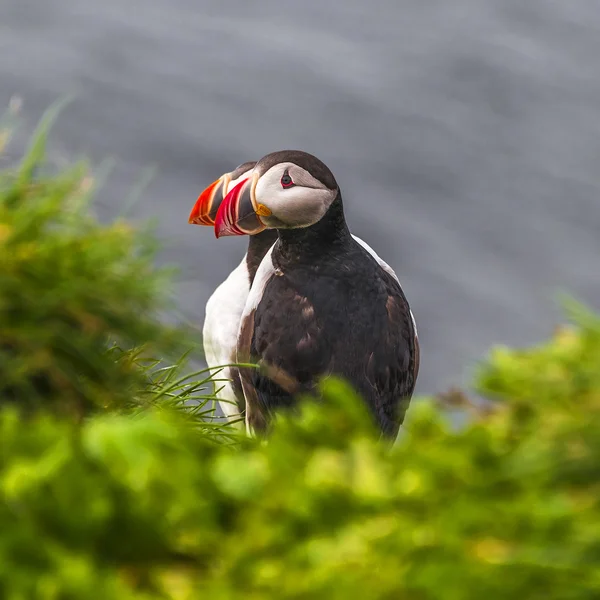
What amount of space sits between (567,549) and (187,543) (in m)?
0.69

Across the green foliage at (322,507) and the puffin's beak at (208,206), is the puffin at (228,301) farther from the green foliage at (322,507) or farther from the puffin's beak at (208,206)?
the green foliage at (322,507)

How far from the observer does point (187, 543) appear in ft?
7.39

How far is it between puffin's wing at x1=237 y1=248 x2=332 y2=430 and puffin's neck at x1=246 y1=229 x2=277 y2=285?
2.99ft

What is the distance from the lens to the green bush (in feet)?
6.93

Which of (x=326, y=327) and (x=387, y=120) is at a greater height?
(x=326, y=327)

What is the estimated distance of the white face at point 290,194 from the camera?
5.73m

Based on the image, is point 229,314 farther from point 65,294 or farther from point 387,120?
point 387,120

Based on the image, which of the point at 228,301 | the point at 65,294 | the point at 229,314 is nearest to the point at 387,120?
the point at 228,301


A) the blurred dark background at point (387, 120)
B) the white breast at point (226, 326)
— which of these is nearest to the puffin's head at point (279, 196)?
the white breast at point (226, 326)

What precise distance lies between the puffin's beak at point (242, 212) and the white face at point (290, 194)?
4 centimetres

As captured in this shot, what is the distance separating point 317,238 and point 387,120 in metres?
9.38

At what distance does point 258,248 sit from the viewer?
6844 millimetres

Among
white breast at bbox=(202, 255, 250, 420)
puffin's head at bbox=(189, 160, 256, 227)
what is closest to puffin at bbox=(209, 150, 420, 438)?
puffin's head at bbox=(189, 160, 256, 227)

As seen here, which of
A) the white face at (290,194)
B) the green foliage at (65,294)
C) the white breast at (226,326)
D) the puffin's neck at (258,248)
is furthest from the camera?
the puffin's neck at (258,248)
